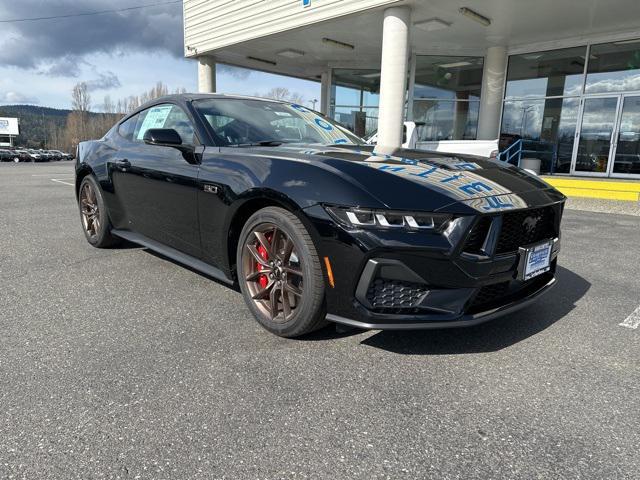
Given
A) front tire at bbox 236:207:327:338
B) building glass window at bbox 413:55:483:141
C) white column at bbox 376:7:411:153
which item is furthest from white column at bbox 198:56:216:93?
front tire at bbox 236:207:327:338

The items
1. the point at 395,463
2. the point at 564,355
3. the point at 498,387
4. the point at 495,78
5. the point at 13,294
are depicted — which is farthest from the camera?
the point at 495,78

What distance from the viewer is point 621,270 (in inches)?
163

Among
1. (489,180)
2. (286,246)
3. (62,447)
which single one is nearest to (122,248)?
(286,246)

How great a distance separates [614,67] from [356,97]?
916cm

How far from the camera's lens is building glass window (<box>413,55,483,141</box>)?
14766mm

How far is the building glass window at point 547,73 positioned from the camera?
490 inches

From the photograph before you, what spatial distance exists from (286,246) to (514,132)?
43.9 ft

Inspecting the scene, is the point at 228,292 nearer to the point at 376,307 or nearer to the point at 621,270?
the point at 376,307

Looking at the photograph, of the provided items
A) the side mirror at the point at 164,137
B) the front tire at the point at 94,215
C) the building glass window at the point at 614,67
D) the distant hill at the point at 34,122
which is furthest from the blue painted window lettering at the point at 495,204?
the distant hill at the point at 34,122

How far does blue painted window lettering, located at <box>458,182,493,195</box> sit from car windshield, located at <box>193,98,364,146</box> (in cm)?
125

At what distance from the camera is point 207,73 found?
16.9m

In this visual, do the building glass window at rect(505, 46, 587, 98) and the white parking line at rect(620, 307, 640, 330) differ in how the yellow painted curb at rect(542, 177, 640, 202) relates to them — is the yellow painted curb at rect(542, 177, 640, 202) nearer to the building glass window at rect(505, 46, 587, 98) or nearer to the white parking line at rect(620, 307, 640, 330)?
the building glass window at rect(505, 46, 587, 98)

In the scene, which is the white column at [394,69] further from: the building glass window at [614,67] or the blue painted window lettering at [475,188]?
the blue painted window lettering at [475,188]

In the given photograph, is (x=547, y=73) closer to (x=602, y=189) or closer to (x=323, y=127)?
(x=602, y=189)
